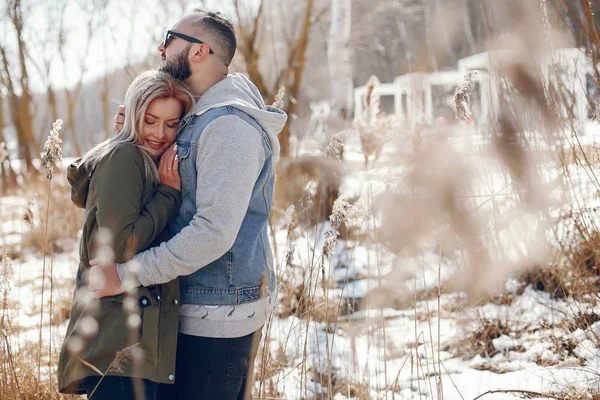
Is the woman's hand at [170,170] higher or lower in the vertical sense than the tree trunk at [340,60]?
lower

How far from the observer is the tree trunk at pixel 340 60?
6797 millimetres

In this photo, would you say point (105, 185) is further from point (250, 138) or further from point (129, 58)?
point (129, 58)

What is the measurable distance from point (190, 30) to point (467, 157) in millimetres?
1973

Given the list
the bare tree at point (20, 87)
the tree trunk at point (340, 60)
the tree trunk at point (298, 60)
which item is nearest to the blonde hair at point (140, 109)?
the tree trunk at point (340, 60)

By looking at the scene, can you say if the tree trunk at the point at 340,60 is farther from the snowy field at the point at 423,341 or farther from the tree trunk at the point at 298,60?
the snowy field at the point at 423,341

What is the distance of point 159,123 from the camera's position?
1.58m

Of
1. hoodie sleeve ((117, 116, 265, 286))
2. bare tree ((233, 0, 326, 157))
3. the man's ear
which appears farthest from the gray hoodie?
bare tree ((233, 0, 326, 157))

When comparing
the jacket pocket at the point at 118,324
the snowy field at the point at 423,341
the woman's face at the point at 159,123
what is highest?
the woman's face at the point at 159,123

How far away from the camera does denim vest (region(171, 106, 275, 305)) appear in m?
1.52

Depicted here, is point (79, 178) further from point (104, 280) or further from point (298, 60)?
point (298, 60)

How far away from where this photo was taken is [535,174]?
2.84 m

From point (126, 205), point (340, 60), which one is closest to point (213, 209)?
point (126, 205)

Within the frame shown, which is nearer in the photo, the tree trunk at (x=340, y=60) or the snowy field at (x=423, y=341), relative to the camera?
the snowy field at (x=423, y=341)

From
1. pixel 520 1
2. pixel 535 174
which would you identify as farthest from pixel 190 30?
pixel 535 174
